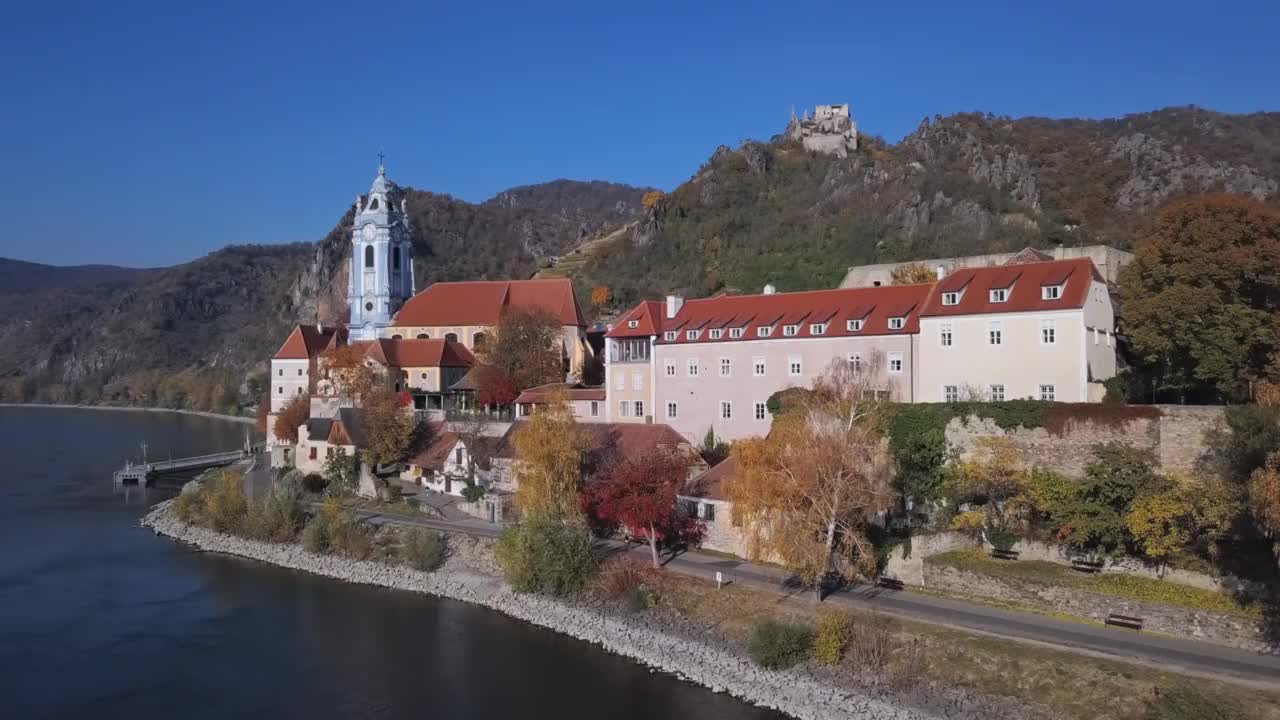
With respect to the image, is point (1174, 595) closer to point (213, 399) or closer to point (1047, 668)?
point (1047, 668)

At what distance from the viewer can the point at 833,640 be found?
791 inches

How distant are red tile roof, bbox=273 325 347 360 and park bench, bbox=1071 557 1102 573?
42074 millimetres

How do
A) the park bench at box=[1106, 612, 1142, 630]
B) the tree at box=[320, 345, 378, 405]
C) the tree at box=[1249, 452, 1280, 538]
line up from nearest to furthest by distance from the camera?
the tree at box=[1249, 452, 1280, 538]
the park bench at box=[1106, 612, 1142, 630]
the tree at box=[320, 345, 378, 405]

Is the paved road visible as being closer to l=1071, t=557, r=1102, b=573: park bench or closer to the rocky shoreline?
l=1071, t=557, r=1102, b=573: park bench

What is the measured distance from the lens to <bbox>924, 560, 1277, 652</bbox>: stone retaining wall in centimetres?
1800

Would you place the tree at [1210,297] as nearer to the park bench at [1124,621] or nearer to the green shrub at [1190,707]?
the park bench at [1124,621]

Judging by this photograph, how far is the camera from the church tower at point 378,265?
54.0m

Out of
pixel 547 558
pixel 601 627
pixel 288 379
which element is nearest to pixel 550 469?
pixel 547 558

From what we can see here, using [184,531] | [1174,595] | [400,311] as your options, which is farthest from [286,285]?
[1174,595]

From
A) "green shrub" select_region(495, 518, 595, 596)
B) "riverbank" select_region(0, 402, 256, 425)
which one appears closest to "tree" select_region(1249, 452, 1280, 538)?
"green shrub" select_region(495, 518, 595, 596)

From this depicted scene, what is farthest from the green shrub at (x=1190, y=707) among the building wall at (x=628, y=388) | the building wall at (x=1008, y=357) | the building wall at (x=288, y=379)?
the building wall at (x=288, y=379)

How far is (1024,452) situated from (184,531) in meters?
30.5

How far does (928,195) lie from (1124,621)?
46.9m

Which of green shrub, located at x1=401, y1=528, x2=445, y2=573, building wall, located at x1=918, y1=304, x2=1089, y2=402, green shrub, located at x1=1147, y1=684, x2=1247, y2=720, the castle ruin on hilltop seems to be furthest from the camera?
the castle ruin on hilltop
